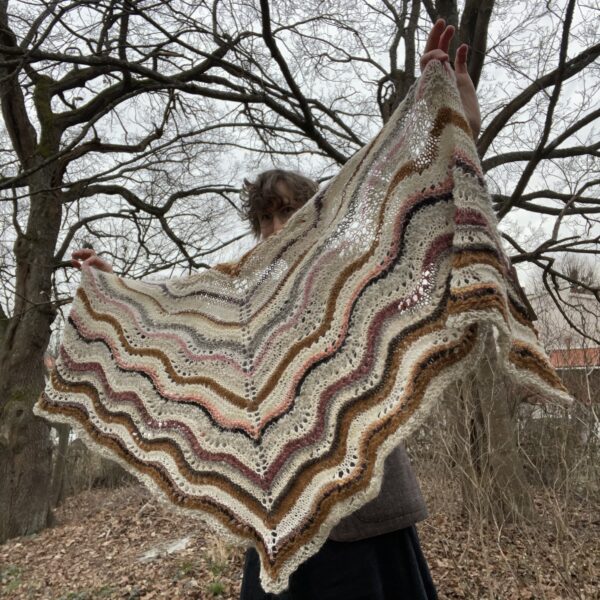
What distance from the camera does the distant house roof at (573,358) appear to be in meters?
2.98

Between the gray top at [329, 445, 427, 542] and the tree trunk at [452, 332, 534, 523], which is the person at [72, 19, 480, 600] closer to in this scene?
the gray top at [329, 445, 427, 542]

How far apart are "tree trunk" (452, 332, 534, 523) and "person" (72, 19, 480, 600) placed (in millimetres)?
1473

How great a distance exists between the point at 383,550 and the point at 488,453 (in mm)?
1618

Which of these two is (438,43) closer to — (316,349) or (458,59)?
(458,59)

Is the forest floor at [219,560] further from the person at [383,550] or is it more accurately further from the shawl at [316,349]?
the shawl at [316,349]

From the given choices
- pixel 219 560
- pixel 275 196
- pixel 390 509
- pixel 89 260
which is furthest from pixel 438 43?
pixel 219 560

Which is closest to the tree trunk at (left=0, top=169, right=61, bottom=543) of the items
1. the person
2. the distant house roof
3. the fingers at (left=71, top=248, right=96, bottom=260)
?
the fingers at (left=71, top=248, right=96, bottom=260)

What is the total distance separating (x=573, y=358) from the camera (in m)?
3.19

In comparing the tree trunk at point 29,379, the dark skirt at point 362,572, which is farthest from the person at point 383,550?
the tree trunk at point 29,379

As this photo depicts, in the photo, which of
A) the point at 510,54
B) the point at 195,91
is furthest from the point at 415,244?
the point at 510,54

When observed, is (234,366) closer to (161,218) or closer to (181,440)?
(181,440)

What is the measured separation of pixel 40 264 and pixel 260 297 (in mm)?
3066

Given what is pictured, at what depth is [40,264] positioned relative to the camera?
143 inches

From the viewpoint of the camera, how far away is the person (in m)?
0.88
